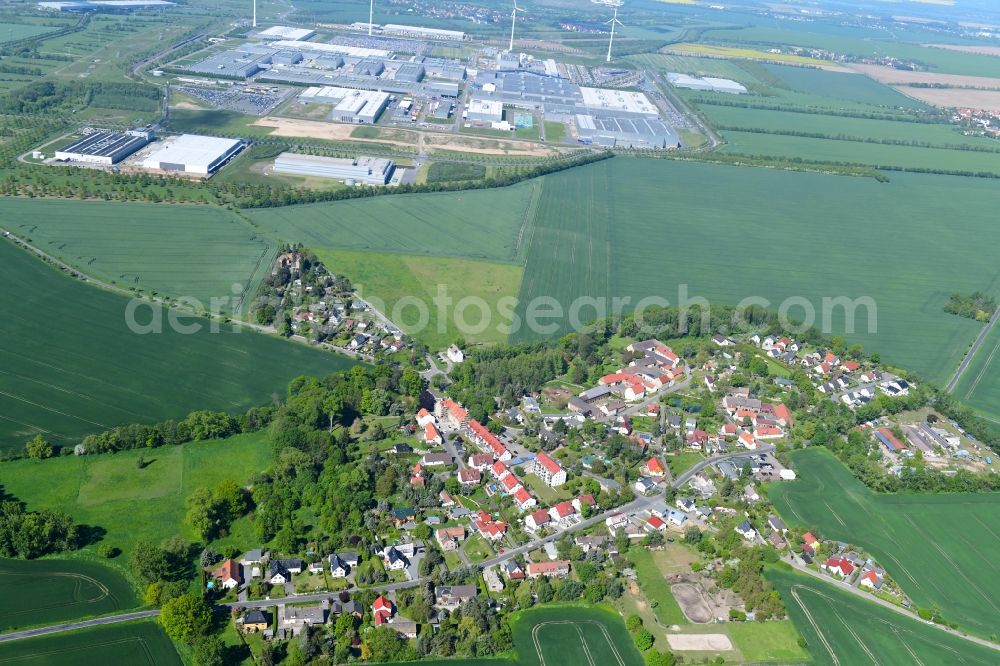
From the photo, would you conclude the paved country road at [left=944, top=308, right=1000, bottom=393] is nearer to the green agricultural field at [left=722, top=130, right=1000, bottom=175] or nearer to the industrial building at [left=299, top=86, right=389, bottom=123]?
Answer: the green agricultural field at [left=722, top=130, right=1000, bottom=175]

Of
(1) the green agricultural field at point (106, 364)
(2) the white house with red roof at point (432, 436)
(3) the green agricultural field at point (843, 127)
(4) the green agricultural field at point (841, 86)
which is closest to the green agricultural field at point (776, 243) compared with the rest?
(2) the white house with red roof at point (432, 436)

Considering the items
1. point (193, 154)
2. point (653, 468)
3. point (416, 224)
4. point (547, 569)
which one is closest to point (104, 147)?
point (193, 154)

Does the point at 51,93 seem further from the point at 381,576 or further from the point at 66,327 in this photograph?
the point at 381,576

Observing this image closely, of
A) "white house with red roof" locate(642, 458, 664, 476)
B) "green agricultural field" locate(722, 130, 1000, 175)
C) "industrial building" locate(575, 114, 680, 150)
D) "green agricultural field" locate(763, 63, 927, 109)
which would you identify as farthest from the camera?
"green agricultural field" locate(763, 63, 927, 109)

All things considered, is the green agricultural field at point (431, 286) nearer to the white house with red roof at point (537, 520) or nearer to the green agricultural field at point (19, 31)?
the white house with red roof at point (537, 520)

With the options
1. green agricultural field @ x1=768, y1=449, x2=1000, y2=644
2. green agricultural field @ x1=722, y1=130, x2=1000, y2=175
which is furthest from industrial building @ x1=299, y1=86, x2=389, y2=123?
green agricultural field @ x1=768, y1=449, x2=1000, y2=644

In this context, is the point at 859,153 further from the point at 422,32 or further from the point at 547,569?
the point at 422,32
